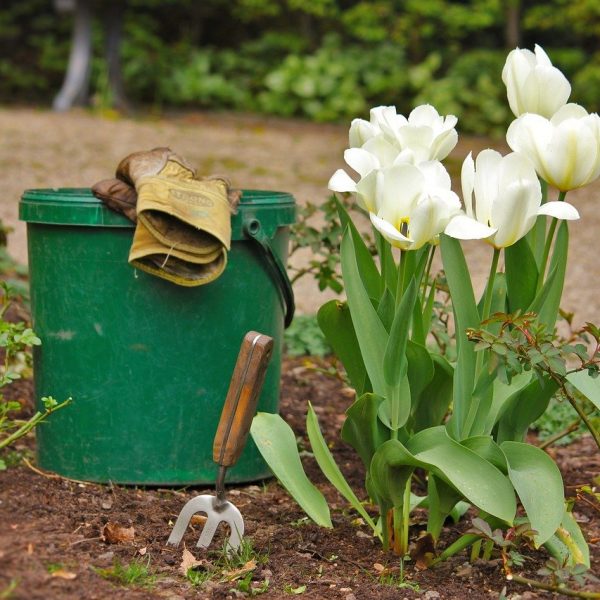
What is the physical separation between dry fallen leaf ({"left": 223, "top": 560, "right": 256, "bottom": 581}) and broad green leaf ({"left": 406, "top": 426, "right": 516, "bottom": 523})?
0.45m

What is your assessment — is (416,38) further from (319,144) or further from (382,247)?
(382,247)

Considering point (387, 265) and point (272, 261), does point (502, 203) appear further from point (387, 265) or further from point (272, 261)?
point (272, 261)

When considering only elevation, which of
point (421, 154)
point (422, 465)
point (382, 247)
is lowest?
point (422, 465)

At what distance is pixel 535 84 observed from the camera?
234cm

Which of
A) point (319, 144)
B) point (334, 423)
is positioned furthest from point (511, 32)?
point (334, 423)

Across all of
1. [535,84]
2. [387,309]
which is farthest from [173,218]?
[535,84]

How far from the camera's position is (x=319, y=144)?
9766mm

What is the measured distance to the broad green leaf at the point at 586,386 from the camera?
2.43 meters

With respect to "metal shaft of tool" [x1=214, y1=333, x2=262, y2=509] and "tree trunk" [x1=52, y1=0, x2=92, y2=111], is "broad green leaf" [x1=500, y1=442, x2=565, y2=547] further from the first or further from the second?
"tree trunk" [x1=52, y1=0, x2=92, y2=111]

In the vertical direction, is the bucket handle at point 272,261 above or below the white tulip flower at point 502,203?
below

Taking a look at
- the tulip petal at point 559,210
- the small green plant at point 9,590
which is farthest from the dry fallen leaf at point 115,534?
the tulip petal at point 559,210

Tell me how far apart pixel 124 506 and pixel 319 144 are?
288 inches

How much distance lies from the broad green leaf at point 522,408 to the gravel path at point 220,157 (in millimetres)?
2994

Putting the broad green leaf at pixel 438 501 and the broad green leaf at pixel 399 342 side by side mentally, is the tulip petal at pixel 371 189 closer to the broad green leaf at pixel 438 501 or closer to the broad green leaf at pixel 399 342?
the broad green leaf at pixel 399 342
